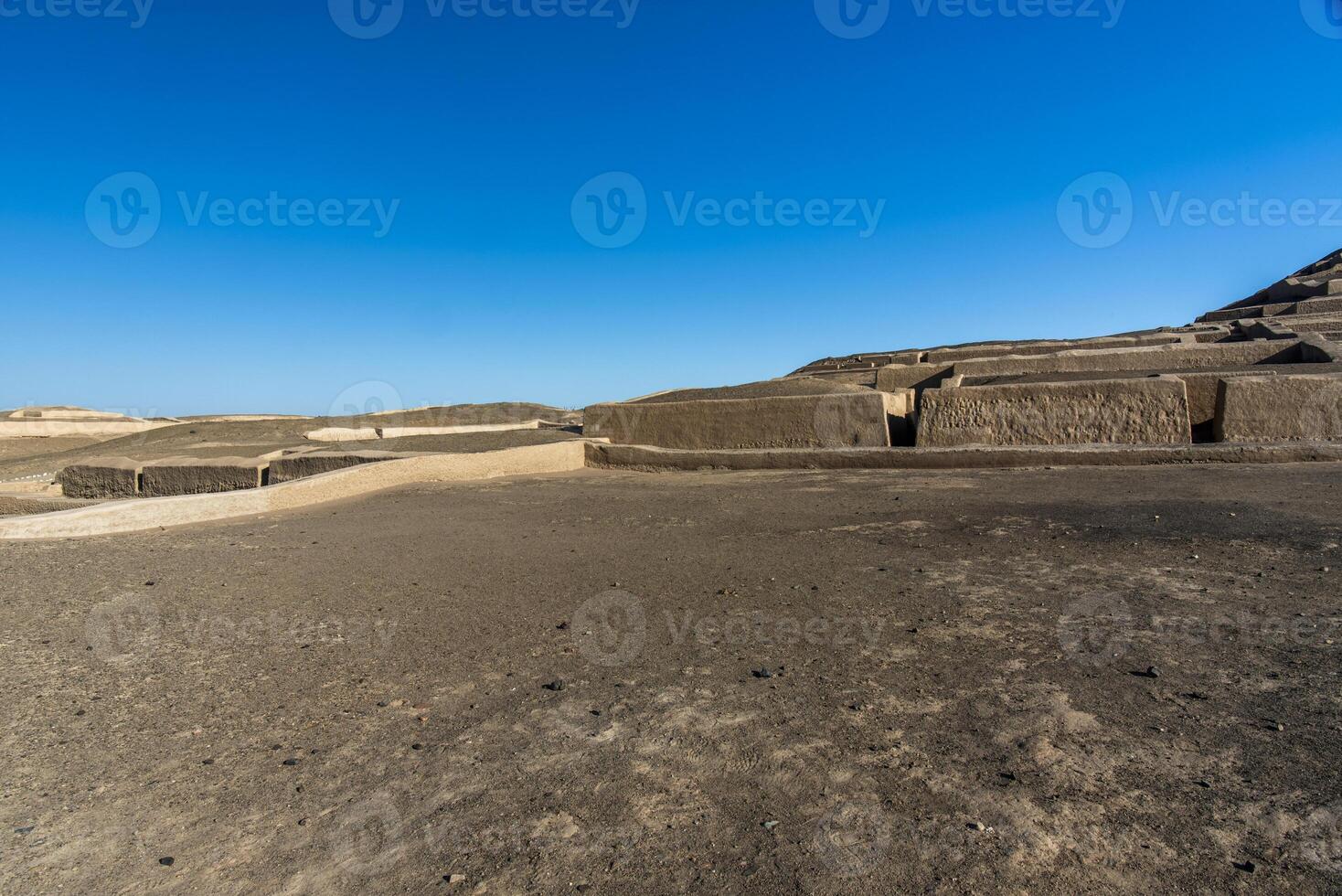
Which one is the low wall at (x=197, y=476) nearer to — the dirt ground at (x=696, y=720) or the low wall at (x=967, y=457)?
the dirt ground at (x=696, y=720)

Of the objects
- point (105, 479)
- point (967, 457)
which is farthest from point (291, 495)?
point (967, 457)

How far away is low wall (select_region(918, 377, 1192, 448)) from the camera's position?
7.86 meters

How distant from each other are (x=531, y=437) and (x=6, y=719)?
36.4ft

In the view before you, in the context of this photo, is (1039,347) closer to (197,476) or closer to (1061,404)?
(1061,404)

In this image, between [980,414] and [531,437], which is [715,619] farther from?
[531,437]

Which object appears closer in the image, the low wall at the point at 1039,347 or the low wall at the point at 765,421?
the low wall at the point at 765,421

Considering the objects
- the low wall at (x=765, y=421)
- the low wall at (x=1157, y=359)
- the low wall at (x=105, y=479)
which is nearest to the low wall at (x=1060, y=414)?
the low wall at (x=765, y=421)

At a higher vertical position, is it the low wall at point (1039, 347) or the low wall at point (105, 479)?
the low wall at point (1039, 347)

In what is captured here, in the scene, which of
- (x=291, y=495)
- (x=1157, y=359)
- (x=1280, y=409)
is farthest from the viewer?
(x=1157, y=359)

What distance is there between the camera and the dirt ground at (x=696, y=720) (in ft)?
5.07

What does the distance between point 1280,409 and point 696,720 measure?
8.29 m

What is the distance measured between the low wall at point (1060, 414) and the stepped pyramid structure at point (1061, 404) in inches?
0.5

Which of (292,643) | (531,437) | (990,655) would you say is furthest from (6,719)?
(531,437)

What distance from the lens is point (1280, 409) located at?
7.29m
